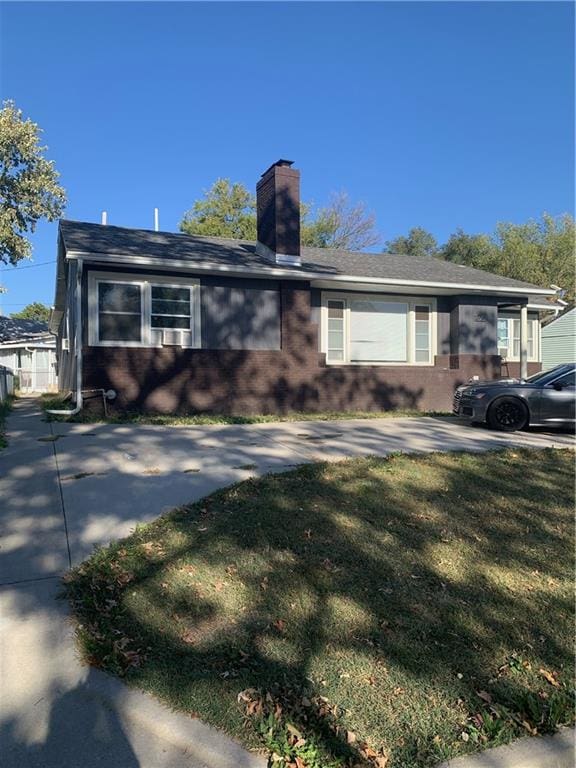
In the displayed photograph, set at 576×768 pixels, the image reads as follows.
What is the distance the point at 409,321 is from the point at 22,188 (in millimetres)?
15509

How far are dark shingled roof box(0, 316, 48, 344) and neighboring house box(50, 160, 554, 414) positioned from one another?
14407 mm

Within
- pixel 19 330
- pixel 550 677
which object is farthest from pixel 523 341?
pixel 19 330

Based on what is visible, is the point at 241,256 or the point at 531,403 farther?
the point at 241,256

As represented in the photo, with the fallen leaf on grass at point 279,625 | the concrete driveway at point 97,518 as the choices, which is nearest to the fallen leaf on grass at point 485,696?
the fallen leaf on grass at point 279,625

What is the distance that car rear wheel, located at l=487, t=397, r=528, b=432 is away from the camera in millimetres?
11039

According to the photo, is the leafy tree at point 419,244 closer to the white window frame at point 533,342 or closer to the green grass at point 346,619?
the white window frame at point 533,342

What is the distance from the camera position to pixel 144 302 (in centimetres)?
1314

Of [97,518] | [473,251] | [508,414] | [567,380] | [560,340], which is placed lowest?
[97,518]

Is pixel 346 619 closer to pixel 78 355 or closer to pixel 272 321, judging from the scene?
pixel 78 355

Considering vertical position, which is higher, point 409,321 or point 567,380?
point 409,321

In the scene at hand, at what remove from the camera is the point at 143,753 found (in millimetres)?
2551

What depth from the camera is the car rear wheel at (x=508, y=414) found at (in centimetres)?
1104

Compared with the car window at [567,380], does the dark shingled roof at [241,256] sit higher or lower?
higher

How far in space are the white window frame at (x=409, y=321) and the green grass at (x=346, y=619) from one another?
1062 centimetres
